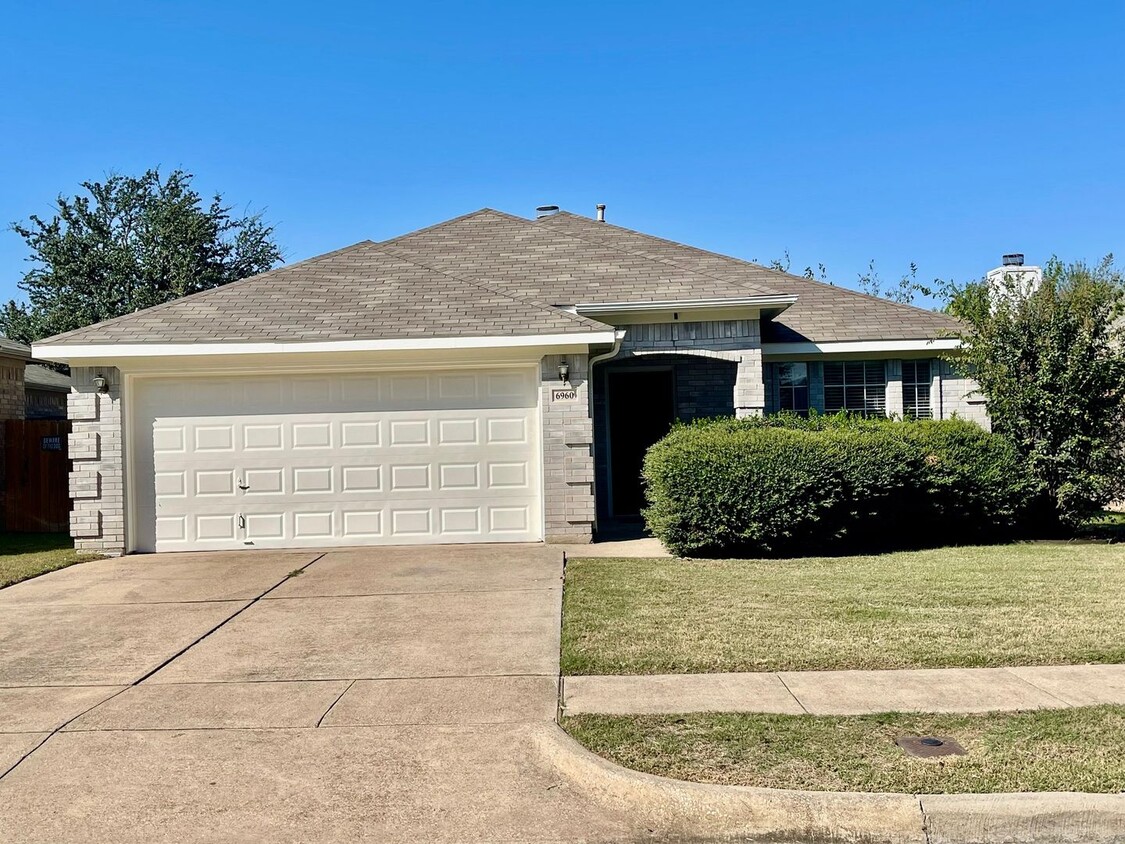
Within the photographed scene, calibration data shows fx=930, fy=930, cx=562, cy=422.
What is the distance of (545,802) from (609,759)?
1.33 feet

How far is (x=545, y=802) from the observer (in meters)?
4.38

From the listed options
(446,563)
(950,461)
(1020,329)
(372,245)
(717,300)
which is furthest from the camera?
(372,245)

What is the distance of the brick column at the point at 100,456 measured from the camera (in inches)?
476

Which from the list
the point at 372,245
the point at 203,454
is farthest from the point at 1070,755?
the point at 372,245

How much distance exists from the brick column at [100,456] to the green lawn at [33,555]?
40 cm

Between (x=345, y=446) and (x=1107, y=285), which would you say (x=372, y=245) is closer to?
(x=345, y=446)

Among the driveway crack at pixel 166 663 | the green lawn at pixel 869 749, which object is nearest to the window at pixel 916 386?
the driveway crack at pixel 166 663

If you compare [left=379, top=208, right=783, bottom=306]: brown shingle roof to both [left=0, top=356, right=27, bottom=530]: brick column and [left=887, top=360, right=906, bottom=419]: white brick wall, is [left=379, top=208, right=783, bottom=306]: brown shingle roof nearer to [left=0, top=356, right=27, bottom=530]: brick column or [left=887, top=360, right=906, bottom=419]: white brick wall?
[left=887, top=360, right=906, bottom=419]: white brick wall

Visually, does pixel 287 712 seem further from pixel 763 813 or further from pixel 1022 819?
pixel 1022 819

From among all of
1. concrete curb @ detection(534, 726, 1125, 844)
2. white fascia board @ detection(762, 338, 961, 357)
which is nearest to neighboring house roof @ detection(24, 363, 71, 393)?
white fascia board @ detection(762, 338, 961, 357)

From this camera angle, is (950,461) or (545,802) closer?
(545,802)

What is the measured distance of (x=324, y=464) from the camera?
12.3 metres

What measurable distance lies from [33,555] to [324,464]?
13.6 feet

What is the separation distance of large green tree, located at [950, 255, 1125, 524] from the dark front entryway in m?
5.25
